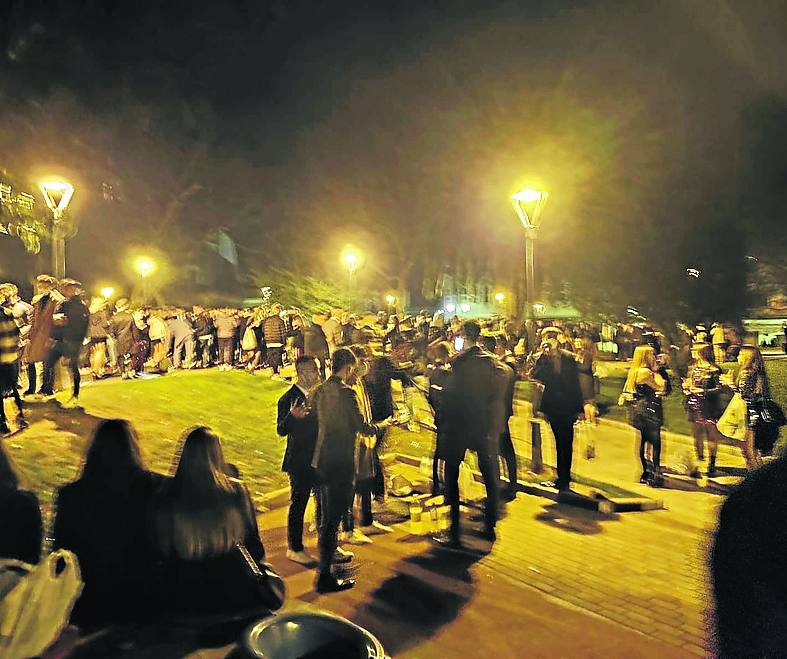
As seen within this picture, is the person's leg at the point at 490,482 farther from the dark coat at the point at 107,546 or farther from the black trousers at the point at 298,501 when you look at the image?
the dark coat at the point at 107,546

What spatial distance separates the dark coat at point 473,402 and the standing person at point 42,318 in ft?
16.4

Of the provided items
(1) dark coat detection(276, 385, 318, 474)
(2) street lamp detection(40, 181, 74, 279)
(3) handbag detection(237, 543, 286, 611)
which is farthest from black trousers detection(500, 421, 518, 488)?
(2) street lamp detection(40, 181, 74, 279)

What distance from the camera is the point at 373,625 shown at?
435cm

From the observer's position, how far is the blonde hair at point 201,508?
3.26 metres

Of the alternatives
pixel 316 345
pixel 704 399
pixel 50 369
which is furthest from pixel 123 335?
pixel 704 399

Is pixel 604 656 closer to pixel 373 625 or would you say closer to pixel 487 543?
pixel 373 625

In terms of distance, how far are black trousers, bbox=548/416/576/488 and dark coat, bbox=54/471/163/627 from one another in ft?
16.0

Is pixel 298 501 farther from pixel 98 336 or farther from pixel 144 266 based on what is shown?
pixel 144 266

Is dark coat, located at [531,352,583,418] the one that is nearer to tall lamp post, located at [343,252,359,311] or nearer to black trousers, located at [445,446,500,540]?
black trousers, located at [445,446,500,540]

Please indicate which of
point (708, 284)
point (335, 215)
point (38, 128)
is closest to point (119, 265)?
point (38, 128)

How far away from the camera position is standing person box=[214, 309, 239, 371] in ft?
39.6

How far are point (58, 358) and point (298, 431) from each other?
4.57 meters

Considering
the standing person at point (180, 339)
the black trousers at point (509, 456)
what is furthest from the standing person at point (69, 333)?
the black trousers at point (509, 456)

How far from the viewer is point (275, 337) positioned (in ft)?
37.6
